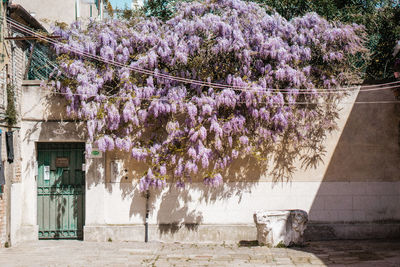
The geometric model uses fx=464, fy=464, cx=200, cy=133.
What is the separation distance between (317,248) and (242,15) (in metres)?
5.50

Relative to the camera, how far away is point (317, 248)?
31.5 ft

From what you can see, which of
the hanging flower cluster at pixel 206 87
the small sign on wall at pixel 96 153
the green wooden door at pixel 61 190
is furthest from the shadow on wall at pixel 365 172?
the green wooden door at pixel 61 190

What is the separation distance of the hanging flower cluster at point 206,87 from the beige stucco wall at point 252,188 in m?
0.42

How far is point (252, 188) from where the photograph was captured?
10.7 metres

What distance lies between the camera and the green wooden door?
10.7 m

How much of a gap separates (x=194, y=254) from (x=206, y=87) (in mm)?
3715


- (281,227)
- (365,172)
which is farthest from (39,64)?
(365,172)

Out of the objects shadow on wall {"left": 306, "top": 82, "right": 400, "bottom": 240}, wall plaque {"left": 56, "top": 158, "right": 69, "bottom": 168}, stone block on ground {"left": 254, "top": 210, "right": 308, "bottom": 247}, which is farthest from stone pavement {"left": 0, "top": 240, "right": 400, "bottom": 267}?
wall plaque {"left": 56, "top": 158, "right": 69, "bottom": 168}

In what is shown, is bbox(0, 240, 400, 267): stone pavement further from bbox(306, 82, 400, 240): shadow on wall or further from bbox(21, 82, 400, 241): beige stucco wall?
bbox(306, 82, 400, 240): shadow on wall

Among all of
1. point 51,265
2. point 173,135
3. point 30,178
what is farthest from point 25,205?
point 173,135

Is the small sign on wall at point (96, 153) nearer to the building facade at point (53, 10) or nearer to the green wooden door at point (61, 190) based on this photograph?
the green wooden door at point (61, 190)

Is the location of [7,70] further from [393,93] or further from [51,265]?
[393,93]

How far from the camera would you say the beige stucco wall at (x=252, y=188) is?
10.5 metres

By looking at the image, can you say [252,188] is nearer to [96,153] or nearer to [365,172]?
[365,172]
